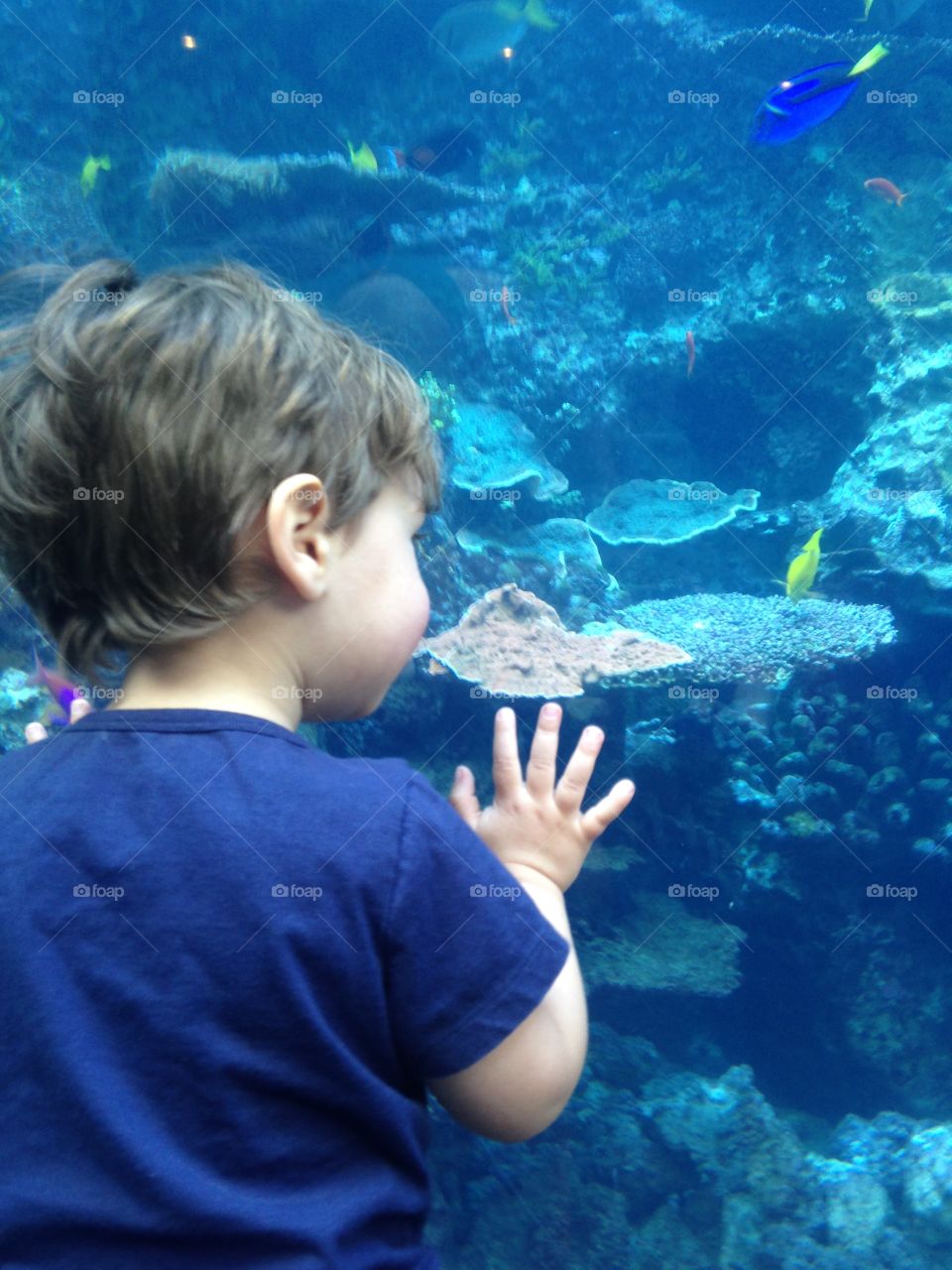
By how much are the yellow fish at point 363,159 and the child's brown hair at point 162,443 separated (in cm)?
448

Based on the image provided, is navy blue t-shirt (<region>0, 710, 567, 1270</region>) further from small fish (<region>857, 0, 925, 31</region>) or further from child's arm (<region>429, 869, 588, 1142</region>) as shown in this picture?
small fish (<region>857, 0, 925, 31</region>)

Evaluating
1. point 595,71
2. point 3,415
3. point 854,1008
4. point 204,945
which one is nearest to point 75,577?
point 3,415

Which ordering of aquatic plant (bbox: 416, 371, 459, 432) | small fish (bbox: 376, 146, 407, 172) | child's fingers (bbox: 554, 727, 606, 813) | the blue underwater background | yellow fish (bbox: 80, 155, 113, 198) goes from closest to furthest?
1. child's fingers (bbox: 554, 727, 606, 813)
2. the blue underwater background
3. aquatic plant (bbox: 416, 371, 459, 432)
4. yellow fish (bbox: 80, 155, 113, 198)
5. small fish (bbox: 376, 146, 407, 172)

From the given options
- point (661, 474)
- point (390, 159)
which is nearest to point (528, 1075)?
point (661, 474)

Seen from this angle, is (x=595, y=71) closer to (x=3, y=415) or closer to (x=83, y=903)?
(x=3, y=415)

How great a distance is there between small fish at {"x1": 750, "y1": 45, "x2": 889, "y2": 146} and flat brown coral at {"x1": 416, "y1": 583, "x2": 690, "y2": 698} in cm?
234

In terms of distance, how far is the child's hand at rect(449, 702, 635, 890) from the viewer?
3.60 ft

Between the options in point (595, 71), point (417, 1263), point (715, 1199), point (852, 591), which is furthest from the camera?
point (595, 71)

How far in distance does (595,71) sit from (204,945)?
302 inches

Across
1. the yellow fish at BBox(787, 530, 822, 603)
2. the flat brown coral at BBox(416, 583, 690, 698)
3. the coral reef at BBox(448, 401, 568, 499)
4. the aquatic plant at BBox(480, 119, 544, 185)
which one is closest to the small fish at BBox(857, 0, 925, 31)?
the aquatic plant at BBox(480, 119, 544, 185)

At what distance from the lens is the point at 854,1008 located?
3373mm

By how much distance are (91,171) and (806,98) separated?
4003 mm

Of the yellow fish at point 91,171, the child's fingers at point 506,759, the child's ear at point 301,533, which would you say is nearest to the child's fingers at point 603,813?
the child's fingers at point 506,759

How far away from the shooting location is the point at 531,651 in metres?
3.24
